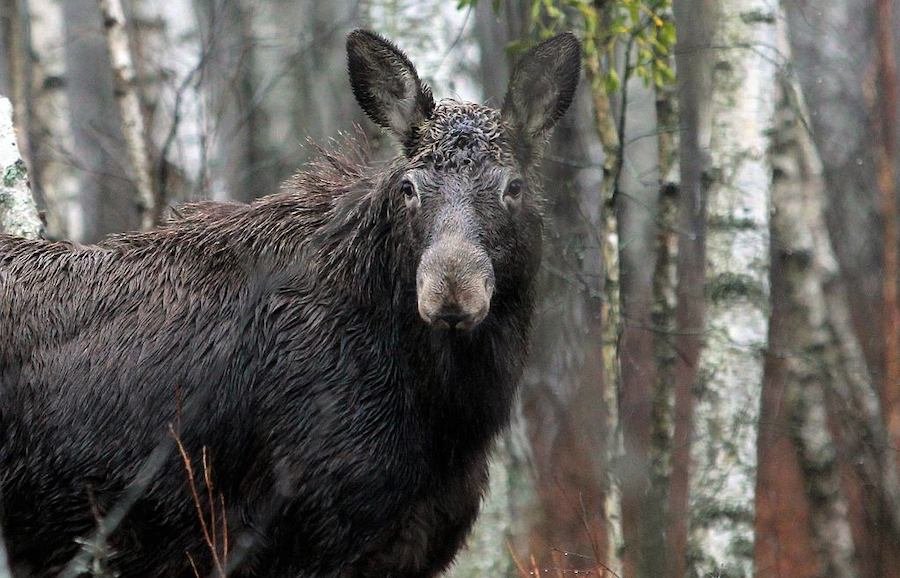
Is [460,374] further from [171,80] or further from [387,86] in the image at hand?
[171,80]

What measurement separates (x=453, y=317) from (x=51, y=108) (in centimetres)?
1011

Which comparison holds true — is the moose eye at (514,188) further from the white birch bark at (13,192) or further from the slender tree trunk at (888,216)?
the slender tree trunk at (888,216)

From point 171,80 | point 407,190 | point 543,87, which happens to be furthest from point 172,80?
point 407,190

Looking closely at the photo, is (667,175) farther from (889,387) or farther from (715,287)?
(889,387)

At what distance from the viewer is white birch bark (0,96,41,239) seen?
21.7ft

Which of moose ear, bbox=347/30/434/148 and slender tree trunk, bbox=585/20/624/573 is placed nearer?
moose ear, bbox=347/30/434/148

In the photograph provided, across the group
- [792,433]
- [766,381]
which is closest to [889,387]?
[792,433]

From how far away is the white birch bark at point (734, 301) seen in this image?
6836 mm

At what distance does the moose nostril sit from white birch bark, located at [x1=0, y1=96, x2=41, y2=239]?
286 centimetres

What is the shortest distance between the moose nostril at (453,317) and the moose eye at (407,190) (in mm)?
778

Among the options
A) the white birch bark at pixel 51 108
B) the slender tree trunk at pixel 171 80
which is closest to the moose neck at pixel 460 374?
the slender tree trunk at pixel 171 80

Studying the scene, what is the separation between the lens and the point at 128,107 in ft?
31.7

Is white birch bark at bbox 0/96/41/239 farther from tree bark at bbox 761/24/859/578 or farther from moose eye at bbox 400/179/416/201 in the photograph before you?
tree bark at bbox 761/24/859/578

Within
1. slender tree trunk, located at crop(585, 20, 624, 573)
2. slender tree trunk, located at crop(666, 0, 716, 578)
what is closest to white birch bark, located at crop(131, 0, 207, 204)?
slender tree trunk, located at crop(585, 20, 624, 573)
